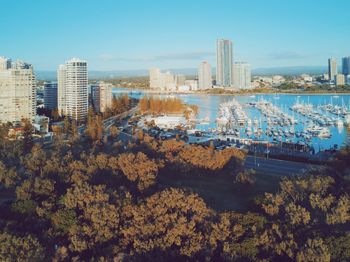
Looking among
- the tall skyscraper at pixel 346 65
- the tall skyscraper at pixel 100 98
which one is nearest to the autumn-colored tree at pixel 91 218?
the tall skyscraper at pixel 100 98

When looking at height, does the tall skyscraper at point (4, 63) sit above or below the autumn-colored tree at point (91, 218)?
above

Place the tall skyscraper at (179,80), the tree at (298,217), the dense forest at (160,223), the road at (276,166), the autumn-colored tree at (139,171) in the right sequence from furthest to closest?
the tall skyscraper at (179,80) < the road at (276,166) < the autumn-colored tree at (139,171) < the tree at (298,217) < the dense forest at (160,223)

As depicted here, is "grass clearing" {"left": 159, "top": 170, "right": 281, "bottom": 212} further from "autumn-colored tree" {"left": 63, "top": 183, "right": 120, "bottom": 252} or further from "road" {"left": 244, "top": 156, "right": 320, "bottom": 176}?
"autumn-colored tree" {"left": 63, "top": 183, "right": 120, "bottom": 252}

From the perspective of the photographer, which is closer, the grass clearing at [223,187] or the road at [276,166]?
the grass clearing at [223,187]

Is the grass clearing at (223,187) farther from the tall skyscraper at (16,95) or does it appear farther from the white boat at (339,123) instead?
the tall skyscraper at (16,95)

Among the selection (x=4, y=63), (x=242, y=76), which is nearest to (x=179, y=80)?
(x=242, y=76)

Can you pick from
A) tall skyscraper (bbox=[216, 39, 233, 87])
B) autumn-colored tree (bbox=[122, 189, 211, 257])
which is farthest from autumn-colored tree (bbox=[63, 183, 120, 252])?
tall skyscraper (bbox=[216, 39, 233, 87])

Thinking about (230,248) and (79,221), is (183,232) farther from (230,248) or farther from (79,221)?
(79,221)

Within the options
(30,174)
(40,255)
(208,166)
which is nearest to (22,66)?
(30,174)
